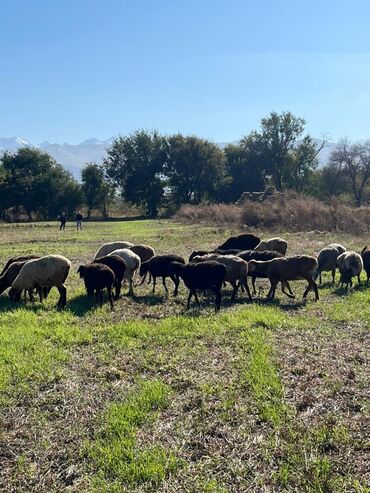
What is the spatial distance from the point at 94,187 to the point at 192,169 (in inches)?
608

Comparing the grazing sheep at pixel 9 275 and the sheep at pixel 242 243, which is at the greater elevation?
the sheep at pixel 242 243

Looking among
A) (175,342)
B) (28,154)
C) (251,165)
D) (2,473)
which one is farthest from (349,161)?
(2,473)

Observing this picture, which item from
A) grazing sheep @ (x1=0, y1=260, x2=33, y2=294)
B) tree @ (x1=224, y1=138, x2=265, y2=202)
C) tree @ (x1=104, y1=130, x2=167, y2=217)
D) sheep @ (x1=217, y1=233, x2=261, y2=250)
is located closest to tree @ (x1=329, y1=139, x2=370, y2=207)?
tree @ (x1=224, y1=138, x2=265, y2=202)

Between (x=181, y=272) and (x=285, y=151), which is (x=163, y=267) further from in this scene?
Answer: (x=285, y=151)

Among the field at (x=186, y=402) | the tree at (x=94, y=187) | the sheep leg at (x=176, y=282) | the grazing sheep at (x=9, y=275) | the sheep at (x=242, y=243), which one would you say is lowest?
the field at (x=186, y=402)

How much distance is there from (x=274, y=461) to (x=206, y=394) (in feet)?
5.68

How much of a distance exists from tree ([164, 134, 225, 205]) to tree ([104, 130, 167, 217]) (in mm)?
1716

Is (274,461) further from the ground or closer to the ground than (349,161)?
closer to the ground

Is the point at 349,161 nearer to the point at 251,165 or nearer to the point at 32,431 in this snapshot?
the point at 251,165

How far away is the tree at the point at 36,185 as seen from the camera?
214ft

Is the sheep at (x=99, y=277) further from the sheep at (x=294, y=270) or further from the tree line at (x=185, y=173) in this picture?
the tree line at (x=185, y=173)

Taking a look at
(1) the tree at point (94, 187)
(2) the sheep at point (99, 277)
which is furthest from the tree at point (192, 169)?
(2) the sheep at point (99, 277)

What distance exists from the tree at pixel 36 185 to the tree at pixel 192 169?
15.1 meters

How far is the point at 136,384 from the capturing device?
7176 mm
